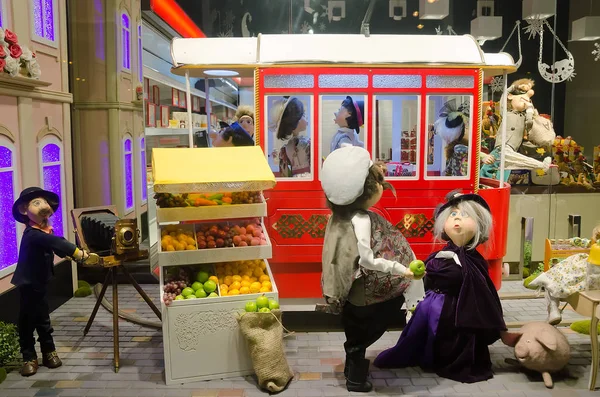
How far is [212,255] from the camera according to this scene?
409cm

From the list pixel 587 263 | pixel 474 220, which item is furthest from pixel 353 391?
pixel 587 263

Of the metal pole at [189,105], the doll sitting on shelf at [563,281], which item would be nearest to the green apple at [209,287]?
the metal pole at [189,105]

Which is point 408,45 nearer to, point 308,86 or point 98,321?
point 308,86

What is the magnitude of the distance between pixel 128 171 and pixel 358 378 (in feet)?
15.2

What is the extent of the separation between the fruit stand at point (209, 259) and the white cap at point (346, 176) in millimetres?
652

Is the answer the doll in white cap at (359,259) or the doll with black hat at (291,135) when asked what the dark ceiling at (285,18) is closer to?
the doll with black hat at (291,135)

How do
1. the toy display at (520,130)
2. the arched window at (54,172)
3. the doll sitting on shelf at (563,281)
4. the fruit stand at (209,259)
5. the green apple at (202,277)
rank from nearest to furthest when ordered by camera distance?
the fruit stand at (209,259)
the green apple at (202,277)
the doll sitting on shelf at (563,281)
the arched window at (54,172)
the toy display at (520,130)

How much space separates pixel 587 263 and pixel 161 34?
4.59m

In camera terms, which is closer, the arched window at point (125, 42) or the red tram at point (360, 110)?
the red tram at point (360, 110)

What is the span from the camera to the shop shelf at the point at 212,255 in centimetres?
402

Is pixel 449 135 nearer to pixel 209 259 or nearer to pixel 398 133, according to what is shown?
pixel 398 133

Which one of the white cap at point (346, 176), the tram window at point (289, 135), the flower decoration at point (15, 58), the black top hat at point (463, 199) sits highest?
the flower decoration at point (15, 58)

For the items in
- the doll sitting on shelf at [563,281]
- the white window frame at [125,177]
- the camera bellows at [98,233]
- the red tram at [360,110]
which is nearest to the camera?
the doll sitting on shelf at [563,281]

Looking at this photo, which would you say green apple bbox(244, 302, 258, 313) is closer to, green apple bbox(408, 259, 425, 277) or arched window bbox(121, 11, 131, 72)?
green apple bbox(408, 259, 425, 277)
